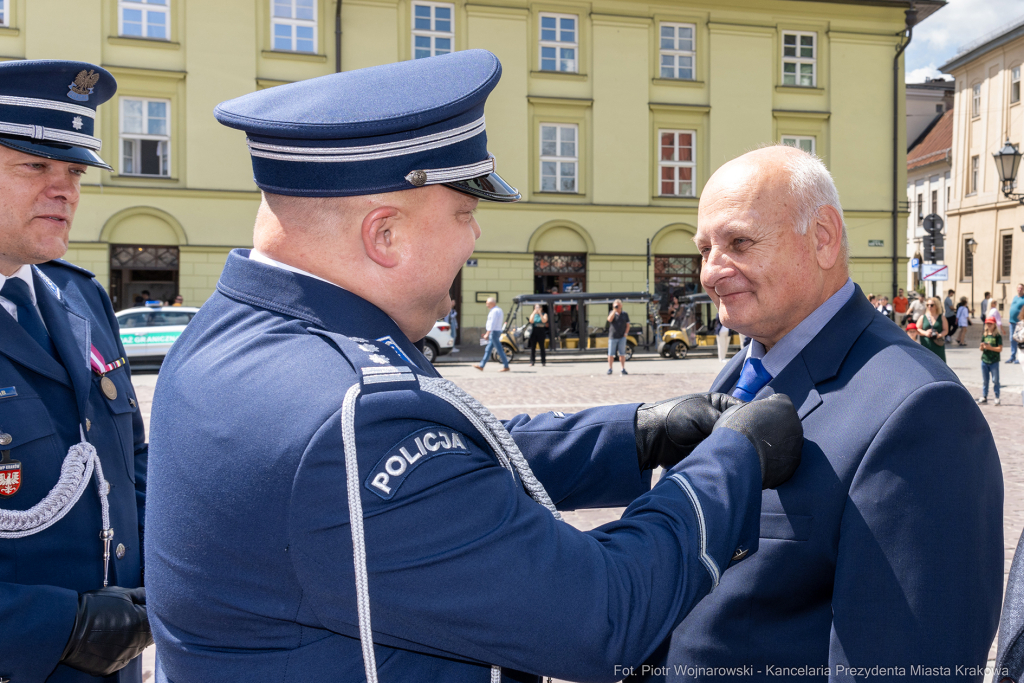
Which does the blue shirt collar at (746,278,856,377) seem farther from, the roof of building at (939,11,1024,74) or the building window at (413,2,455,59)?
the roof of building at (939,11,1024,74)

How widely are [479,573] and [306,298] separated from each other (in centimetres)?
50

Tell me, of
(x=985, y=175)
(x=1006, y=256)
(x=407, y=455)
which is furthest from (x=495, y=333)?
(x=985, y=175)

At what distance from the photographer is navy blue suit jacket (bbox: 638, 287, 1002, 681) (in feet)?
5.01

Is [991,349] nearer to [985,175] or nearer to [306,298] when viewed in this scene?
[306,298]

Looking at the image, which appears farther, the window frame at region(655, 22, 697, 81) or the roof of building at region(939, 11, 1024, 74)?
the roof of building at region(939, 11, 1024, 74)

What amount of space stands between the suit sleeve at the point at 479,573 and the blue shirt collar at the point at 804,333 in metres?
0.96

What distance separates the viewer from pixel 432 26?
2241 centimetres

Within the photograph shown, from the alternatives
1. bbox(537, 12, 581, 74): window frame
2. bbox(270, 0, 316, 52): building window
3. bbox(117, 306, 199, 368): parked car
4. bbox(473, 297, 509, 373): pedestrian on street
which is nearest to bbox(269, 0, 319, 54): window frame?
bbox(270, 0, 316, 52): building window

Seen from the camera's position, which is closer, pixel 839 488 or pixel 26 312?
pixel 839 488

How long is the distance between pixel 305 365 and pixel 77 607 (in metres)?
1.08

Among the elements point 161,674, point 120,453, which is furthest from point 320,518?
point 120,453

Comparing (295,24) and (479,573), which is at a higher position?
(295,24)

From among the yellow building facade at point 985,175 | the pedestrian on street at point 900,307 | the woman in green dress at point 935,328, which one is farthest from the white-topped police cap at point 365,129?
the yellow building facade at point 985,175

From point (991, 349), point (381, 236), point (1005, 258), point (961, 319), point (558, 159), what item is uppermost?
point (558, 159)
